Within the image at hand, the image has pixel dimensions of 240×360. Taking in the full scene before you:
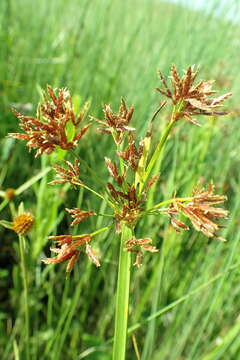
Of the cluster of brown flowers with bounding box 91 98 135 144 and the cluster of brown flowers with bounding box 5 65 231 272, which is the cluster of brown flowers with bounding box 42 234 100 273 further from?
the cluster of brown flowers with bounding box 91 98 135 144

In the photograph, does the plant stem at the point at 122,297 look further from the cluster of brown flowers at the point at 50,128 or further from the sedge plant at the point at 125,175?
the cluster of brown flowers at the point at 50,128

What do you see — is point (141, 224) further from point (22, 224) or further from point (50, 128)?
point (50, 128)

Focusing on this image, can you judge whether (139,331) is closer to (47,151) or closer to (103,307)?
(103,307)

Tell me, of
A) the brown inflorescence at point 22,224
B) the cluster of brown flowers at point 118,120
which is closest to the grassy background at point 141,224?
the brown inflorescence at point 22,224

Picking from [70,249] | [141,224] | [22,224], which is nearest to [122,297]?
[70,249]

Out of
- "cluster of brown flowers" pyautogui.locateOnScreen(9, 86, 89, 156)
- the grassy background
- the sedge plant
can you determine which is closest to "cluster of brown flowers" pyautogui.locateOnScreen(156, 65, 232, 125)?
the sedge plant

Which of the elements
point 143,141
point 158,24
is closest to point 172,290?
point 143,141
